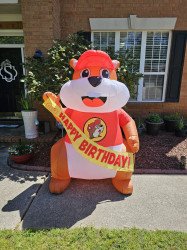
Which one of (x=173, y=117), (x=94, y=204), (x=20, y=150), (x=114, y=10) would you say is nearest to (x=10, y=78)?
(x=20, y=150)

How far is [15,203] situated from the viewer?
144 inches

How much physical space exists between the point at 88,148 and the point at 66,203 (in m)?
0.89

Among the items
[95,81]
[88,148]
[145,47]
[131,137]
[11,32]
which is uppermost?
[11,32]

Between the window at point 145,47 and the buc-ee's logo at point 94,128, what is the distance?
3.26 meters

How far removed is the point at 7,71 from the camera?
7.29m

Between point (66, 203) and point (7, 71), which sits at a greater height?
point (7, 71)

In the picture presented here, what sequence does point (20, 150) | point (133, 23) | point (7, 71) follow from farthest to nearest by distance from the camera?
point (7, 71) → point (133, 23) → point (20, 150)

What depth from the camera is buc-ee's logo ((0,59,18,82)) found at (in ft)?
23.7

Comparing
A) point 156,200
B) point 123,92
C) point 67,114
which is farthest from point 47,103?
point 156,200

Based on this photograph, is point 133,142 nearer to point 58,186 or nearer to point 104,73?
point 104,73

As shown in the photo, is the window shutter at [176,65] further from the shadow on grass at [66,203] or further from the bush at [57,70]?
the shadow on grass at [66,203]

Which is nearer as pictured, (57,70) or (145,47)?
(57,70)

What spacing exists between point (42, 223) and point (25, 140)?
117 inches

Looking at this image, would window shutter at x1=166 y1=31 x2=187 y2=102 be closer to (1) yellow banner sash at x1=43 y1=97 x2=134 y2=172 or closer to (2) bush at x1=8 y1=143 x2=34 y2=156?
(1) yellow banner sash at x1=43 y1=97 x2=134 y2=172
